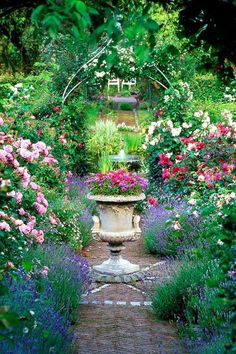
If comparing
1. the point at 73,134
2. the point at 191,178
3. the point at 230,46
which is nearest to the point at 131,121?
the point at 73,134

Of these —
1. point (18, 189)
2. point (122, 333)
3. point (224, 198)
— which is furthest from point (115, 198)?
point (18, 189)

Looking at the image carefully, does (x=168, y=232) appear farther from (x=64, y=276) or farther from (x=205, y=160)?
(x=64, y=276)

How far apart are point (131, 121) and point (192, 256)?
16.0 m

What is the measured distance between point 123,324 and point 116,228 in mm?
2142

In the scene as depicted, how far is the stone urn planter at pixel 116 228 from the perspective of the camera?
7.95 m

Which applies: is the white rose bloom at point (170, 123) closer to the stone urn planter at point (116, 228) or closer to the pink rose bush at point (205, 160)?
the pink rose bush at point (205, 160)

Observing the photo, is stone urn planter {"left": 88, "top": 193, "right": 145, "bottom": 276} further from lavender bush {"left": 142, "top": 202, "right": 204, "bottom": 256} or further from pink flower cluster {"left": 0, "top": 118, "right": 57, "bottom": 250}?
pink flower cluster {"left": 0, "top": 118, "right": 57, "bottom": 250}

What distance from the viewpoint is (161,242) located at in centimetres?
874

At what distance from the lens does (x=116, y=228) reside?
8.03 metres

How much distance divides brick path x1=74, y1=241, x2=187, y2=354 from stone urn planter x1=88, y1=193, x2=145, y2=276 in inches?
13.0

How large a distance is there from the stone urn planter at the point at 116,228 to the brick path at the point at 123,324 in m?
0.33

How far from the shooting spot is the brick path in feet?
17.4

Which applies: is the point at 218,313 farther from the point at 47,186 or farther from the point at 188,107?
the point at 188,107

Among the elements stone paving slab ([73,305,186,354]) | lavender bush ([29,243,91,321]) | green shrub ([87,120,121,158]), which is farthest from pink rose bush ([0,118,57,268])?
green shrub ([87,120,121,158])
